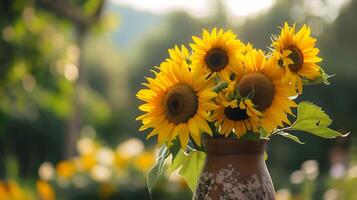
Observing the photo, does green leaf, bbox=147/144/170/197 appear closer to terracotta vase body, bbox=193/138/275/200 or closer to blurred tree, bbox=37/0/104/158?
terracotta vase body, bbox=193/138/275/200

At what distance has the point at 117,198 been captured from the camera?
455cm

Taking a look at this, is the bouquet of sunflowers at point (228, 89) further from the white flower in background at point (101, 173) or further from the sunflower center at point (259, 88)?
the white flower in background at point (101, 173)

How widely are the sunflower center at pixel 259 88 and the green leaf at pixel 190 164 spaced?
0.25 meters

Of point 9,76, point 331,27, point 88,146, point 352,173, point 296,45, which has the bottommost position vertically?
point 296,45

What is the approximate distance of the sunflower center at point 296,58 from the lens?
1.45m

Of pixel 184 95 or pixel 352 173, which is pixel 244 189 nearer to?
pixel 184 95

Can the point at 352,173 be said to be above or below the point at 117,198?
below

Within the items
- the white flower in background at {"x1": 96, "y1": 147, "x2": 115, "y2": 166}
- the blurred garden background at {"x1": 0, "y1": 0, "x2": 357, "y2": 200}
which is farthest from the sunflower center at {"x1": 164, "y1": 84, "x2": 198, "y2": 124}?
the white flower in background at {"x1": 96, "y1": 147, "x2": 115, "y2": 166}

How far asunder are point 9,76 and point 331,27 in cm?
1345

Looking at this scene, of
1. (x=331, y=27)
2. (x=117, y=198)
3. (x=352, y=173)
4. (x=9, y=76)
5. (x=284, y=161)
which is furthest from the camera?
(x=331, y=27)

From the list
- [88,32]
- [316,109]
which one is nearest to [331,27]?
[88,32]

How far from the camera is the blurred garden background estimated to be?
456 cm

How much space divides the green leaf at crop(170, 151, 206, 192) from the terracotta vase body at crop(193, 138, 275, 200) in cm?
13

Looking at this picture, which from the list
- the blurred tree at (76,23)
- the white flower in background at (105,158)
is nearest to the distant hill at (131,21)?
the blurred tree at (76,23)
